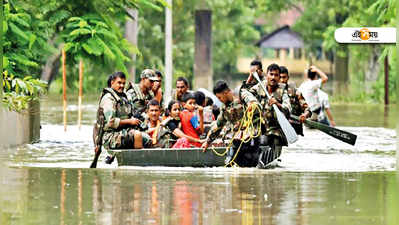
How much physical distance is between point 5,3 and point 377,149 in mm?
7558

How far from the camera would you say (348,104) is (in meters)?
46.5

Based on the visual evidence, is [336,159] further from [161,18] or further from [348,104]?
[161,18]

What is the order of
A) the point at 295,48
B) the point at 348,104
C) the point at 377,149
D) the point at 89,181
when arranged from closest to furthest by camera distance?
1. the point at 89,181
2. the point at 377,149
3. the point at 348,104
4. the point at 295,48

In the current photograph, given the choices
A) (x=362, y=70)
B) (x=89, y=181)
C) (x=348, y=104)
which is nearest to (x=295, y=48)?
(x=362, y=70)

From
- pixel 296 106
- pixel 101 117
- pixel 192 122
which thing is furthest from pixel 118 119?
pixel 296 106

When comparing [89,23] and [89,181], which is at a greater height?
[89,23]

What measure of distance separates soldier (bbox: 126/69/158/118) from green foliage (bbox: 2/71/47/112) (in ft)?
10.4

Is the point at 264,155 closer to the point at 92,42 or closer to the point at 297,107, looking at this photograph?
the point at 297,107

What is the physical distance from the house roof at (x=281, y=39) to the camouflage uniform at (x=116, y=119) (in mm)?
78903

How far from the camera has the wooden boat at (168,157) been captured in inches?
765

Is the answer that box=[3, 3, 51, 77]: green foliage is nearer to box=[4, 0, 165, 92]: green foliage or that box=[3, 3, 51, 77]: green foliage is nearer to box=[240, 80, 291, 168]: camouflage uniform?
box=[4, 0, 165, 92]: green foliage

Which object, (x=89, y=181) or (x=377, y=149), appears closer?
(x=89, y=181)

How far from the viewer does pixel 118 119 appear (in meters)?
19.6

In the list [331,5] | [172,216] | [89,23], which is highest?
[331,5]
